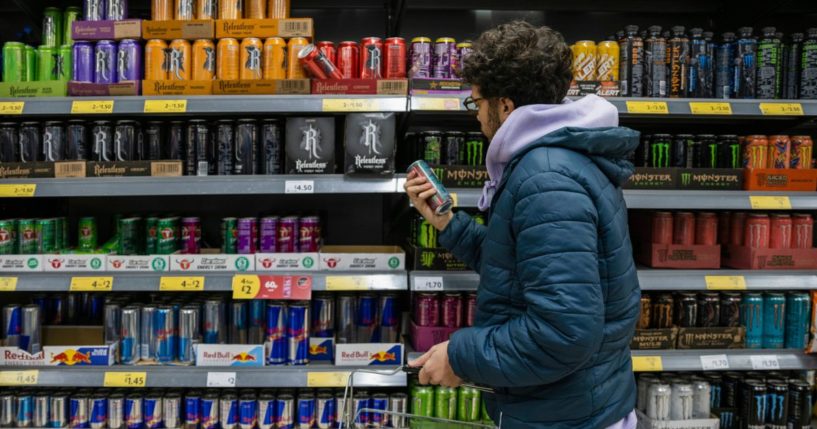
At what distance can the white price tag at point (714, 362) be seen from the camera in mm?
2244

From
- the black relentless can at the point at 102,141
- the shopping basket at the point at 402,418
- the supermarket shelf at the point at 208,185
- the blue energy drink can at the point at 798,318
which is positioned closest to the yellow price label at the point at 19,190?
the supermarket shelf at the point at 208,185

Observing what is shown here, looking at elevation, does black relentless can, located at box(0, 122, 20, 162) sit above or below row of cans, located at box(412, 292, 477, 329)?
above

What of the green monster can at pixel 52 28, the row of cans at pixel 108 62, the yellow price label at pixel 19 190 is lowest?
the yellow price label at pixel 19 190

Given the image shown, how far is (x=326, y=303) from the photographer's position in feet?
7.39

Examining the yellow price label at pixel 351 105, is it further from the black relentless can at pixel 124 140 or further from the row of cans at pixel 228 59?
the black relentless can at pixel 124 140

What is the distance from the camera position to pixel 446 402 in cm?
219

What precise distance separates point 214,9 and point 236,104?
442 mm

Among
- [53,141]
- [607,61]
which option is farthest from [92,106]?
[607,61]

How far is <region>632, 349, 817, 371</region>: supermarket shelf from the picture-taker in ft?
7.34

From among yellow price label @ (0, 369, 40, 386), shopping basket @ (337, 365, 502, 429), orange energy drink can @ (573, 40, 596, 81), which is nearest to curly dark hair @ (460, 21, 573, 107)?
shopping basket @ (337, 365, 502, 429)

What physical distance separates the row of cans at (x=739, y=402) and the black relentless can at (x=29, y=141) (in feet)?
8.20

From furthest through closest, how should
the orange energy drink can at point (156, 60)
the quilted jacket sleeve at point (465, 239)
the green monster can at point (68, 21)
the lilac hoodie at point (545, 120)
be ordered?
the green monster can at point (68, 21)
the orange energy drink can at point (156, 60)
the quilted jacket sleeve at point (465, 239)
the lilac hoodie at point (545, 120)

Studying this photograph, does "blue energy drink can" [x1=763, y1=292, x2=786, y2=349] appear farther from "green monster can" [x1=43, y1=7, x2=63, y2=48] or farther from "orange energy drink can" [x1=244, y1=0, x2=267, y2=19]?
"green monster can" [x1=43, y1=7, x2=63, y2=48]

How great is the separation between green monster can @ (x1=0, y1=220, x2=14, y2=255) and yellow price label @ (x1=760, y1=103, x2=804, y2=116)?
287 cm
